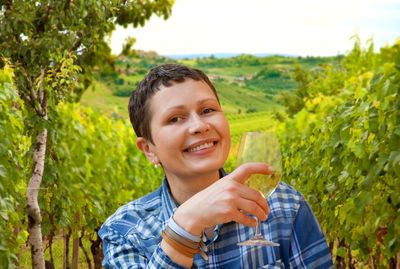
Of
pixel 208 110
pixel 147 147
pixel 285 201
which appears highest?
pixel 208 110

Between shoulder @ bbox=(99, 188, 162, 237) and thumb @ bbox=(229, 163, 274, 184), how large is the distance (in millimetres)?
429

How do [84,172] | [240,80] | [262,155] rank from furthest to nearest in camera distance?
[240,80] < [84,172] < [262,155]

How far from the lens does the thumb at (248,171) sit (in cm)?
130

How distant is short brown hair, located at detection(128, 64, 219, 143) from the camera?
163 centimetres

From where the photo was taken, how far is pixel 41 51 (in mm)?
5133

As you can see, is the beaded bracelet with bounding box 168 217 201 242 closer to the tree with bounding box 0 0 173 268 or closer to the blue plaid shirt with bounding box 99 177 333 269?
the blue plaid shirt with bounding box 99 177 333 269

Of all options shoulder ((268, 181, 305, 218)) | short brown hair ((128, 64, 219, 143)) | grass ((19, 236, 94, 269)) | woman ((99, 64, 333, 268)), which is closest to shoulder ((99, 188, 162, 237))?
woman ((99, 64, 333, 268))

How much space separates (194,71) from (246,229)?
37 centimetres

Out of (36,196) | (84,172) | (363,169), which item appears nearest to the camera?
(363,169)

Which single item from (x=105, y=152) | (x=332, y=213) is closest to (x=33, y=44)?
(x=105, y=152)

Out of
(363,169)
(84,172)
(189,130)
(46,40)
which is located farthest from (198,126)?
(84,172)

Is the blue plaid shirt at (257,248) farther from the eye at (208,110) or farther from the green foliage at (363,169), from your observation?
the green foliage at (363,169)

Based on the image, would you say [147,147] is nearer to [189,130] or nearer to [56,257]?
[189,130]

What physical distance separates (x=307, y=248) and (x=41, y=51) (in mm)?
3877
